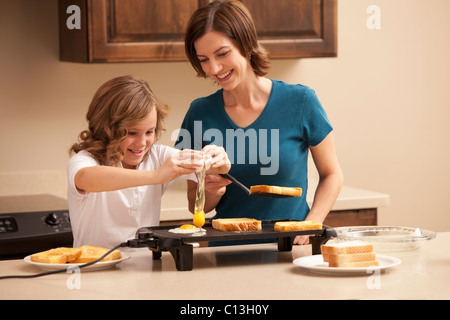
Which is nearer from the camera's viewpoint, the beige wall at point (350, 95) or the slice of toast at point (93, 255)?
the slice of toast at point (93, 255)

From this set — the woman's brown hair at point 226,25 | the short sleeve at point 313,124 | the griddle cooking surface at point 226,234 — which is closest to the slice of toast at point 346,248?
the griddle cooking surface at point 226,234

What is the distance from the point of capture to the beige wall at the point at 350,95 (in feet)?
10.4

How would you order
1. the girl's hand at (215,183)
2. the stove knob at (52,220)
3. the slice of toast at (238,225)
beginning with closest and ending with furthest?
the slice of toast at (238,225) → the girl's hand at (215,183) → the stove knob at (52,220)

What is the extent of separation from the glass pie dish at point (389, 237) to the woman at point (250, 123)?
0.21 metres

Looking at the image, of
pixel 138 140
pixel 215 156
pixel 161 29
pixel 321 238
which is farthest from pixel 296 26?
pixel 321 238

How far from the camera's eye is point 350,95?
3629mm

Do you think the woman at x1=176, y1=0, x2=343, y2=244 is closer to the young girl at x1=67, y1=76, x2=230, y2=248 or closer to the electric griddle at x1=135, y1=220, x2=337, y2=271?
the young girl at x1=67, y1=76, x2=230, y2=248

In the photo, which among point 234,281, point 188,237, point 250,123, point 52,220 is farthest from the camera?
point 52,220

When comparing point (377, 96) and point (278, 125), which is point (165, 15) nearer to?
point (278, 125)

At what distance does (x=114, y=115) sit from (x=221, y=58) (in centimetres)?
37

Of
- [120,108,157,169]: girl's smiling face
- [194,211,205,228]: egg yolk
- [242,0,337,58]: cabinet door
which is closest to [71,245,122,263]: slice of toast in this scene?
[194,211,205,228]: egg yolk

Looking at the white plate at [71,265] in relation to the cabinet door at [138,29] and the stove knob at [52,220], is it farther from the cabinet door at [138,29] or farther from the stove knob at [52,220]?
the cabinet door at [138,29]

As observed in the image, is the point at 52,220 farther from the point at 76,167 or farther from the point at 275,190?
the point at 275,190
